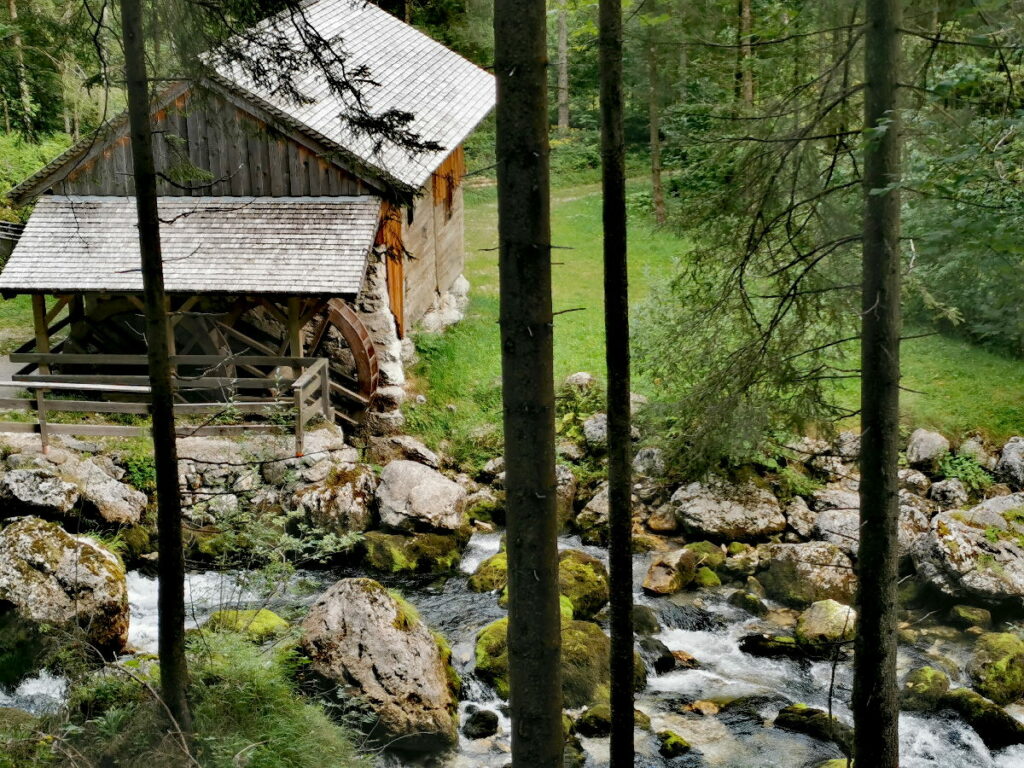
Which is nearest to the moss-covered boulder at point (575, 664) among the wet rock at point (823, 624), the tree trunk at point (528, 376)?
the wet rock at point (823, 624)

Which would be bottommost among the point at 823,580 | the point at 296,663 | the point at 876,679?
the point at 823,580

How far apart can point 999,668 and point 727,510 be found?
4420 millimetres

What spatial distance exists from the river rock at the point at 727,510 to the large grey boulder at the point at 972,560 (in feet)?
7.02

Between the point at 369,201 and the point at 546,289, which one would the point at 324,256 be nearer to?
the point at 369,201

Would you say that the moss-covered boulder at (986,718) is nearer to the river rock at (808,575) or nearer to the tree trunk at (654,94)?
the river rock at (808,575)

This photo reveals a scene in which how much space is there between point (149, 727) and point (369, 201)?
1022cm

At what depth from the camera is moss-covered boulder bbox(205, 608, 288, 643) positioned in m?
9.06

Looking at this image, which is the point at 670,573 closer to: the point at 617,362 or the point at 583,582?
the point at 583,582

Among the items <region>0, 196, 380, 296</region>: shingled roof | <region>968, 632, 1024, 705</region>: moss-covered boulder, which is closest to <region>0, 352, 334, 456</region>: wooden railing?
<region>0, 196, 380, 296</region>: shingled roof

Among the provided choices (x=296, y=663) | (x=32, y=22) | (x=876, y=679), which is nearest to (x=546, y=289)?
(x=876, y=679)

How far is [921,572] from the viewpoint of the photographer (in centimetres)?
1202

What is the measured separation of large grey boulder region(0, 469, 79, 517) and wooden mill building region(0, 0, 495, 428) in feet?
8.82

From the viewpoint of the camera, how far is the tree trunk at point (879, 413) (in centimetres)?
616

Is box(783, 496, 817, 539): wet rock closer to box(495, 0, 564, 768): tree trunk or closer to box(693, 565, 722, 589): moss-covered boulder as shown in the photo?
box(693, 565, 722, 589): moss-covered boulder
